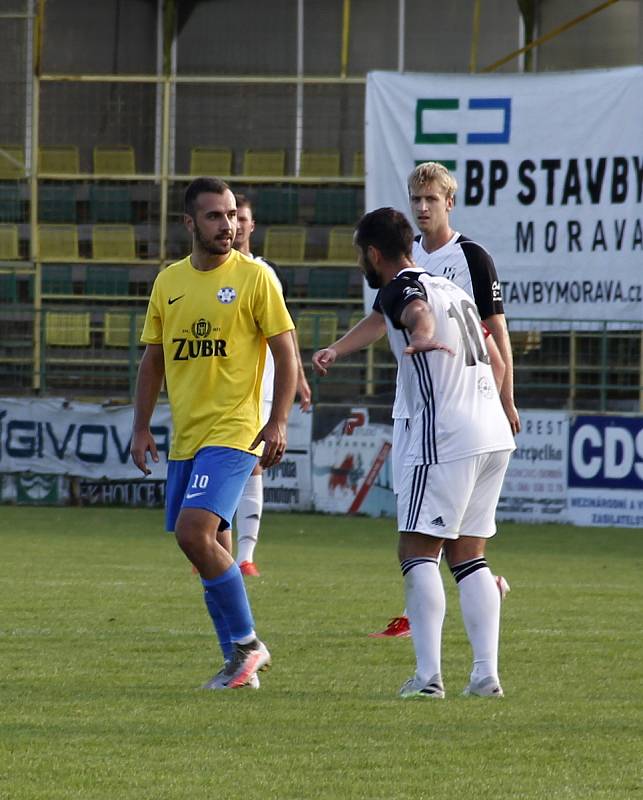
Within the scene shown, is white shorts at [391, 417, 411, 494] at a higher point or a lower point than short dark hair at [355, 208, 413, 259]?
lower

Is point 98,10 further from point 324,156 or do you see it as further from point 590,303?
point 590,303

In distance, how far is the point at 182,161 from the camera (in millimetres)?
26641

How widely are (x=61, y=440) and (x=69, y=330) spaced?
2315 millimetres

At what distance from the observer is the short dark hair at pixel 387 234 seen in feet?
20.5

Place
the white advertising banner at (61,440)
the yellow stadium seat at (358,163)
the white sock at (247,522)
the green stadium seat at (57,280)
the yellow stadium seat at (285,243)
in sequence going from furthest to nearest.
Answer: the yellow stadium seat at (358,163), the yellow stadium seat at (285,243), the green stadium seat at (57,280), the white advertising banner at (61,440), the white sock at (247,522)

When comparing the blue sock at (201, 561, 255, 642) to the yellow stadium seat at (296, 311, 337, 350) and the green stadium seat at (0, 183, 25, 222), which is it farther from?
the green stadium seat at (0, 183, 25, 222)

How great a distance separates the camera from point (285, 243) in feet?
79.7

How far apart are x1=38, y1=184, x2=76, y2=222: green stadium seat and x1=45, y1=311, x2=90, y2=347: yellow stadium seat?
4.58m

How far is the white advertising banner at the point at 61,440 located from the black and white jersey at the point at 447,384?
12.5m

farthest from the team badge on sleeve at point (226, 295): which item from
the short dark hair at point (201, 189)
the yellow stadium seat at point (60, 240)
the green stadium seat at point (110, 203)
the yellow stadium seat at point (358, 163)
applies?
the yellow stadium seat at point (358, 163)

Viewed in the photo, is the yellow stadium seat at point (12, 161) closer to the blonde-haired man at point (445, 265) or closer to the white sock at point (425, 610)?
the blonde-haired man at point (445, 265)

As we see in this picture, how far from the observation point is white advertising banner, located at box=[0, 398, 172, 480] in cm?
1858

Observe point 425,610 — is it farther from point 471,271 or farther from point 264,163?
point 264,163

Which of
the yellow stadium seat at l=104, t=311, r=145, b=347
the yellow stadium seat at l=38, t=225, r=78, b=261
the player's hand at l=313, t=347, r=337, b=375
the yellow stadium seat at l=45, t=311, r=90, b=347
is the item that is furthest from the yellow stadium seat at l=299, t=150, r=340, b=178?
the player's hand at l=313, t=347, r=337, b=375
